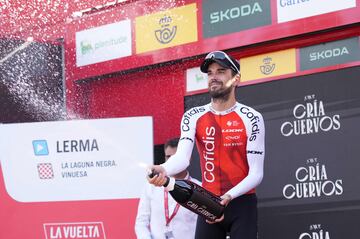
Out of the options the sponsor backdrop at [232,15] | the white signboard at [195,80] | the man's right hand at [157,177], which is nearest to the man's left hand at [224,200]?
the man's right hand at [157,177]

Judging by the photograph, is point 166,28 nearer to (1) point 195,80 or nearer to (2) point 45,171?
(1) point 195,80

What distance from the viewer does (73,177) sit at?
627cm

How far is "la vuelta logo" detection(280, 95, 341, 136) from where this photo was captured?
21.1ft

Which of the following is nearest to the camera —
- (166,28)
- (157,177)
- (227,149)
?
(157,177)

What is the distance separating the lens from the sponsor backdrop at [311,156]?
20.6ft

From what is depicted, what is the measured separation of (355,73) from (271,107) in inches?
32.7

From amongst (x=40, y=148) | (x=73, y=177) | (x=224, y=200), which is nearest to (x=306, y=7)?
(x=73, y=177)

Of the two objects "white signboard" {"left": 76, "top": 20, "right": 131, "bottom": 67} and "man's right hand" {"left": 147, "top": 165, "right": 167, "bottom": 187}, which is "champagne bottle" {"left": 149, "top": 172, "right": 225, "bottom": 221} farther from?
"white signboard" {"left": 76, "top": 20, "right": 131, "bottom": 67}

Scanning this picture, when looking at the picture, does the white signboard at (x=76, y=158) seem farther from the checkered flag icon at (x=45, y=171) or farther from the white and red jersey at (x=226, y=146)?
the white and red jersey at (x=226, y=146)

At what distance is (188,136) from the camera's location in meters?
4.69

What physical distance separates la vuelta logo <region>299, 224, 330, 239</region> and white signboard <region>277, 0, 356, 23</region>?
5.43 feet

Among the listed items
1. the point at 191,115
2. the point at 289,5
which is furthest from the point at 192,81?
the point at 191,115

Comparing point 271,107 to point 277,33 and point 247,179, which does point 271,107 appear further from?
point 247,179

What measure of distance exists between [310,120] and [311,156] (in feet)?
0.93
